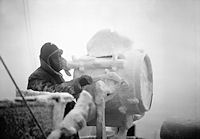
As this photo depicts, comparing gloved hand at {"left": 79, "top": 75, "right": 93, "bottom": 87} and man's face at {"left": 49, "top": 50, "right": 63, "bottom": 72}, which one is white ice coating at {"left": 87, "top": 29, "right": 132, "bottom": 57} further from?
gloved hand at {"left": 79, "top": 75, "right": 93, "bottom": 87}

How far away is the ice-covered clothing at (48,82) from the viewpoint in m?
2.54

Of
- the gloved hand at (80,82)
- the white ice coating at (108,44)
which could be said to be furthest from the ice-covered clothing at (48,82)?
the white ice coating at (108,44)

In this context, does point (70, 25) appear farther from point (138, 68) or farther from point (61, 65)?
point (138, 68)

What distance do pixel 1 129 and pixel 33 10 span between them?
1.45 meters

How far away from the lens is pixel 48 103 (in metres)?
1.95

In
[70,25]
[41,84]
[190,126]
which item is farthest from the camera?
[70,25]

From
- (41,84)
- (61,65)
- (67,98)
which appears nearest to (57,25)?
(61,65)

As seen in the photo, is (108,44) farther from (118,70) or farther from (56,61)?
(56,61)

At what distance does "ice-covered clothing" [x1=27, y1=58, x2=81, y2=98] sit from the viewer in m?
2.54

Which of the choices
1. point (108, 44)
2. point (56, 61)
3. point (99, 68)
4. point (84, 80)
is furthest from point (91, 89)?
point (108, 44)

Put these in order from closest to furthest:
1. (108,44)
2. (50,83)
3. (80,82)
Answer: (80,82) → (50,83) → (108,44)

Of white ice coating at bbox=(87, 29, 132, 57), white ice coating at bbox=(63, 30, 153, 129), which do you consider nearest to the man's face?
white ice coating at bbox=(63, 30, 153, 129)

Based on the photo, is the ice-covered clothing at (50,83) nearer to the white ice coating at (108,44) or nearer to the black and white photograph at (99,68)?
the black and white photograph at (99,68)

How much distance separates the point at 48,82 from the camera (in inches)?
108
